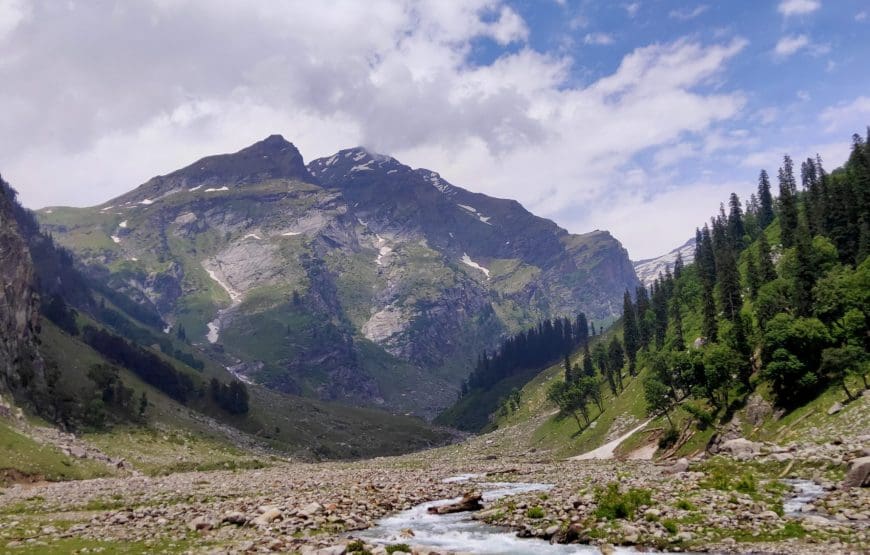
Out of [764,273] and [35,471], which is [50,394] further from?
[764,273]

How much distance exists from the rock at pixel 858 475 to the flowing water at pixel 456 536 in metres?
17.4

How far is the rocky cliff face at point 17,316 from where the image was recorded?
130000mm

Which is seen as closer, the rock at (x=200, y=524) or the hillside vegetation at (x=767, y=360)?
the rock at (x=200, y=524)

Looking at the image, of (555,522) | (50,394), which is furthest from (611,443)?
(50,394)

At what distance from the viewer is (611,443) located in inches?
4473

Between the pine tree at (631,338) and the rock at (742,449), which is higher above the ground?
the pine tree at (631,338)

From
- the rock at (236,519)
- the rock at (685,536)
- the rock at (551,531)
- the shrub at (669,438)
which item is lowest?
the shrub at (669,438)

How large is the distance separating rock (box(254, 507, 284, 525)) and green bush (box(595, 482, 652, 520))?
2074 centimetres

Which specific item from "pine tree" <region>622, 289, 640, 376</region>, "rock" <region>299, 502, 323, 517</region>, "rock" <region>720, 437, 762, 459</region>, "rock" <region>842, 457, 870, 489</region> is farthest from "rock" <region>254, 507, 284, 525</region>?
"pine tree" <region>622, 289, 640, 376</region>

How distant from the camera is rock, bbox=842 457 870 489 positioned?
35.5m

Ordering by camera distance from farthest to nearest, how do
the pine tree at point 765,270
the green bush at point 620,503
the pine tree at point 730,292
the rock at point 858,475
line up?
the pine tree at point 730,292 < the pine tree at point 765,270 < the rock at point 858,475 < the green bush at point 620,503

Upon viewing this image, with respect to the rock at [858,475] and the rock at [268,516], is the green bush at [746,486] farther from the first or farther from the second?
the rock at [268,516]

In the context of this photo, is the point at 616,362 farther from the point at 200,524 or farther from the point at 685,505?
the point at 200,524

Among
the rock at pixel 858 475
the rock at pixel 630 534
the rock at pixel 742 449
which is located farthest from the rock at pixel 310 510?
the rock at pixel 742 449
